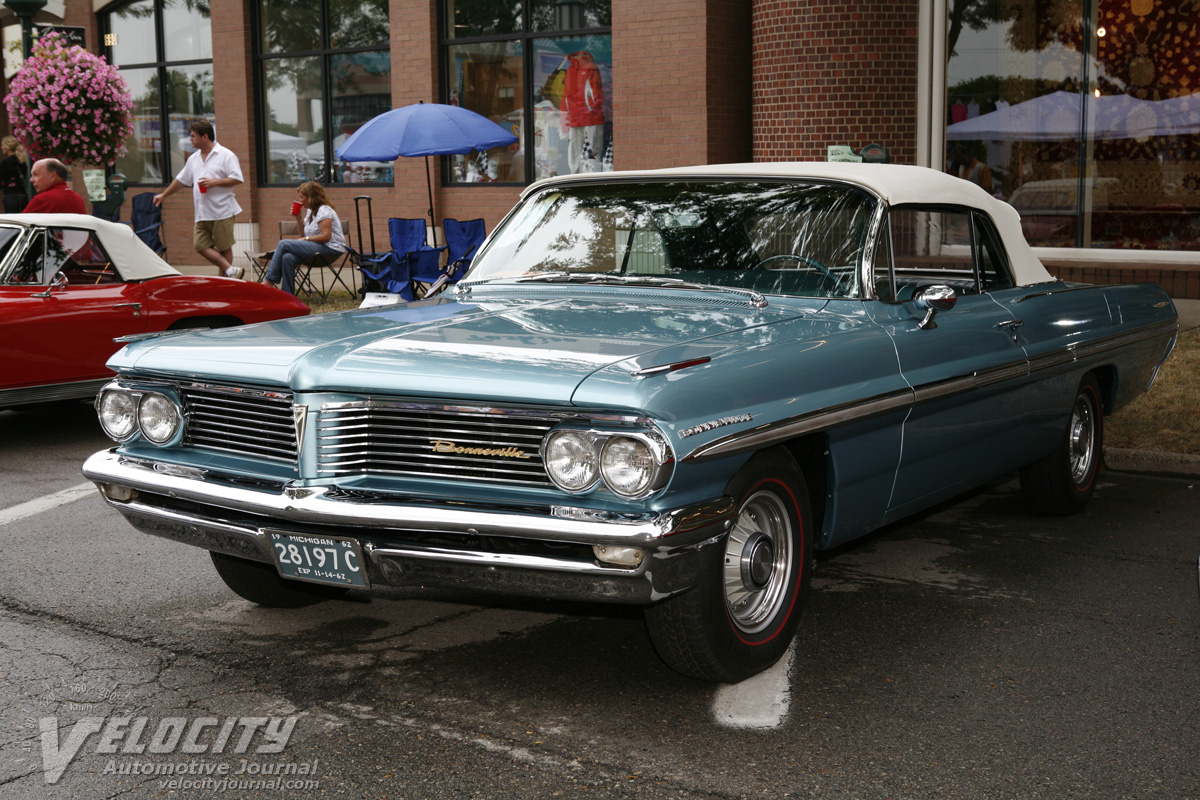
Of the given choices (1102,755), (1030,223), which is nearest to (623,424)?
(1102,755)

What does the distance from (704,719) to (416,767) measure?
0.86 m

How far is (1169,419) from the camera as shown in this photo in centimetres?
823

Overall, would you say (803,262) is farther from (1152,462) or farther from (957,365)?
(1152,462)

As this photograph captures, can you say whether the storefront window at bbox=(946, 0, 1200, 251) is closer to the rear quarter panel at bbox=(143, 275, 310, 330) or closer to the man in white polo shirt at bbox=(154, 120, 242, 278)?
the man in white polo shirt at bbox=(154, 120, 242, 278)

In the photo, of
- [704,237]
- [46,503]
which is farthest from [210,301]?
[704,237]

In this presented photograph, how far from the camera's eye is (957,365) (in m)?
4.89

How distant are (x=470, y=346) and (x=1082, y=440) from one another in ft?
12.0

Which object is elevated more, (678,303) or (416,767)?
(678,303)

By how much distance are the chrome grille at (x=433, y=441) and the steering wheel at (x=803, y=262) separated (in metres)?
1.62

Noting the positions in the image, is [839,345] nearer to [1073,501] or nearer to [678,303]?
[678,303]

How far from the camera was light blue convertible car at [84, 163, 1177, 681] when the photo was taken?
3.56 meters

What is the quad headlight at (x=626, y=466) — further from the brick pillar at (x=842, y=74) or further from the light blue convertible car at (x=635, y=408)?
the brick pillar at (x=842, y=74)

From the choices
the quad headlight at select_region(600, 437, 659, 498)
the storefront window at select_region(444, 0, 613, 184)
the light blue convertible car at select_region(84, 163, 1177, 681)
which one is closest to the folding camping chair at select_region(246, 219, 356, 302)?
the storefront window at select_region(444, 0, 613, 184)

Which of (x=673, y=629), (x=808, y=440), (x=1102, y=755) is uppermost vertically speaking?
(x=808, y=440)
